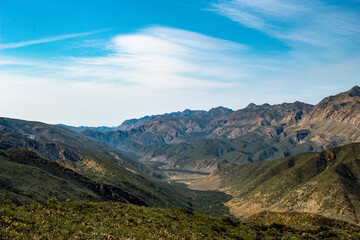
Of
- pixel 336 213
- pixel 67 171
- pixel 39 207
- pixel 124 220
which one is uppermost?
pixel 39 207

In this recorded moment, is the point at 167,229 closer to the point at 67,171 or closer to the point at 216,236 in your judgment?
the point at 216,236

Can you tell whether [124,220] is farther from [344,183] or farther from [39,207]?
[344,183]

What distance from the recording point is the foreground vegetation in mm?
34188

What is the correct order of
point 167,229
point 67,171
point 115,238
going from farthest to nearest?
point 67,171, point 167,229, point 115,238

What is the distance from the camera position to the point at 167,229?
44.8 meters

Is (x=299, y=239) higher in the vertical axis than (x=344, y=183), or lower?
higher

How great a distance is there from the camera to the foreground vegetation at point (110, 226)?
1346 inches

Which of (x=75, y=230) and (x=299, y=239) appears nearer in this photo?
(x=75, y=230)

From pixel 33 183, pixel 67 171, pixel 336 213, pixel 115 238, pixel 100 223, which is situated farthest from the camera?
pixel 67 171

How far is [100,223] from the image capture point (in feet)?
136

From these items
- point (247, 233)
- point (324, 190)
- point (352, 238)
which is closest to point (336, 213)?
point (324, 190)

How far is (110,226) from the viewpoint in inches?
1604

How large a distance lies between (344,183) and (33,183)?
178 meters

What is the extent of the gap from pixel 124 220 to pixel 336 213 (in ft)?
458
